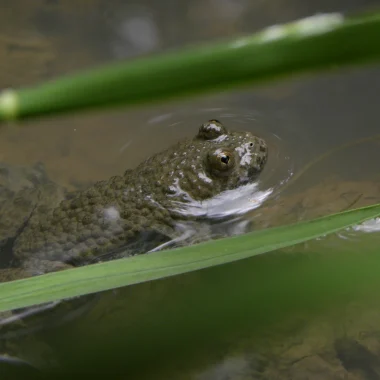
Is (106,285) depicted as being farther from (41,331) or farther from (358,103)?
(358,103)

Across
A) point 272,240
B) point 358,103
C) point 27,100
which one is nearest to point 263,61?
point 27,100

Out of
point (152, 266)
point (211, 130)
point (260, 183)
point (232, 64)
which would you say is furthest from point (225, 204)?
point (232, 64)

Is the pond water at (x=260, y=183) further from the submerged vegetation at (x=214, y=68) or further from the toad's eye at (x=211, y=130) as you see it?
the submerged vegetation at (x=214, y=68)

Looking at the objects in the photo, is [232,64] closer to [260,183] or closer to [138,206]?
[138,206]

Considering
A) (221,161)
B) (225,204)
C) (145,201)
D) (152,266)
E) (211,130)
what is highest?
(211,130)

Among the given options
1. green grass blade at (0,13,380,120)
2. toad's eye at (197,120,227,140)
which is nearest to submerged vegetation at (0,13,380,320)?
green grass blade at (0,13,380,120)
